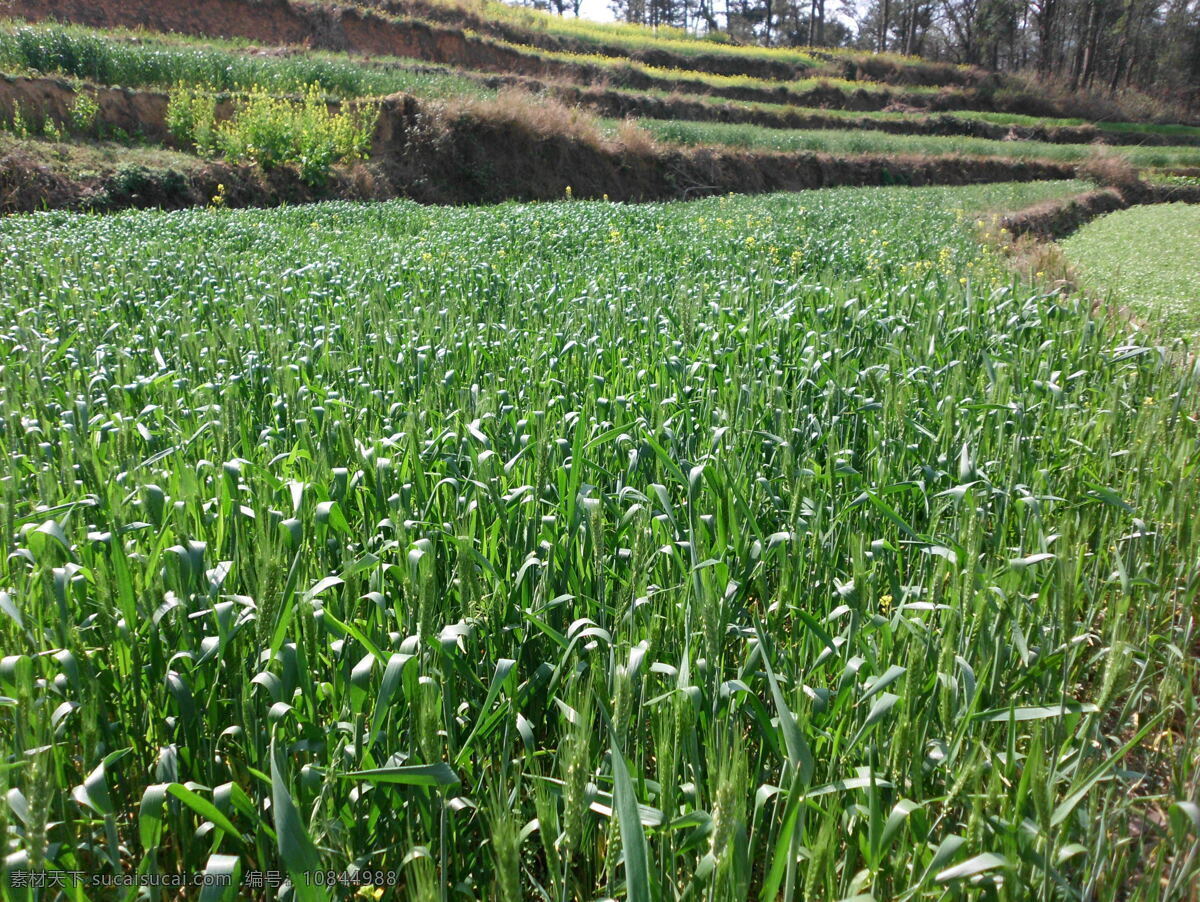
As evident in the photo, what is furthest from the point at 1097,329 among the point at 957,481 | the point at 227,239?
the point at 227,239

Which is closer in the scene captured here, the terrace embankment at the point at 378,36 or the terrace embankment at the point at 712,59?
the terrace embankment at the point at 378,36

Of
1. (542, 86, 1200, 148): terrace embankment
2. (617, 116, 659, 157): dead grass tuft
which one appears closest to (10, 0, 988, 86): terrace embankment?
(542, 86, 1200, 148): terrace embankment

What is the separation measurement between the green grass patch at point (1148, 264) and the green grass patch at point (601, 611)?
3396 mm

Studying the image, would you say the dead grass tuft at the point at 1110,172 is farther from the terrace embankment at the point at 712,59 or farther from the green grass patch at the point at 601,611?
the green grass patch at the point at 601,611

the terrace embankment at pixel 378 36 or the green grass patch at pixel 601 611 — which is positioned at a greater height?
the terrace embankment at pixel 378 36

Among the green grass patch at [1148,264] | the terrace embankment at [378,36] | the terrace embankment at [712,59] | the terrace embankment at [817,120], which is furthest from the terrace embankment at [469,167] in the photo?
the terrace embankment at [712,59]

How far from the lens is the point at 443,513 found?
112 inches

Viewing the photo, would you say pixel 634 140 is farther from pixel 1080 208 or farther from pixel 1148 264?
pixel 1148 264

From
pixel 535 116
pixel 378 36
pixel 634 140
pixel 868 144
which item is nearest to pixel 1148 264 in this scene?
pixel 634 140

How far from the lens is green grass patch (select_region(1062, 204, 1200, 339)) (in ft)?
26.3

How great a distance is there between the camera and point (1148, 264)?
11695 mm

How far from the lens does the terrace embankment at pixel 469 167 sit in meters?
15.2

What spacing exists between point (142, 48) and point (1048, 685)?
23882 millimetres

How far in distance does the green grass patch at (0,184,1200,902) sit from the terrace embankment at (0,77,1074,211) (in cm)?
1174
